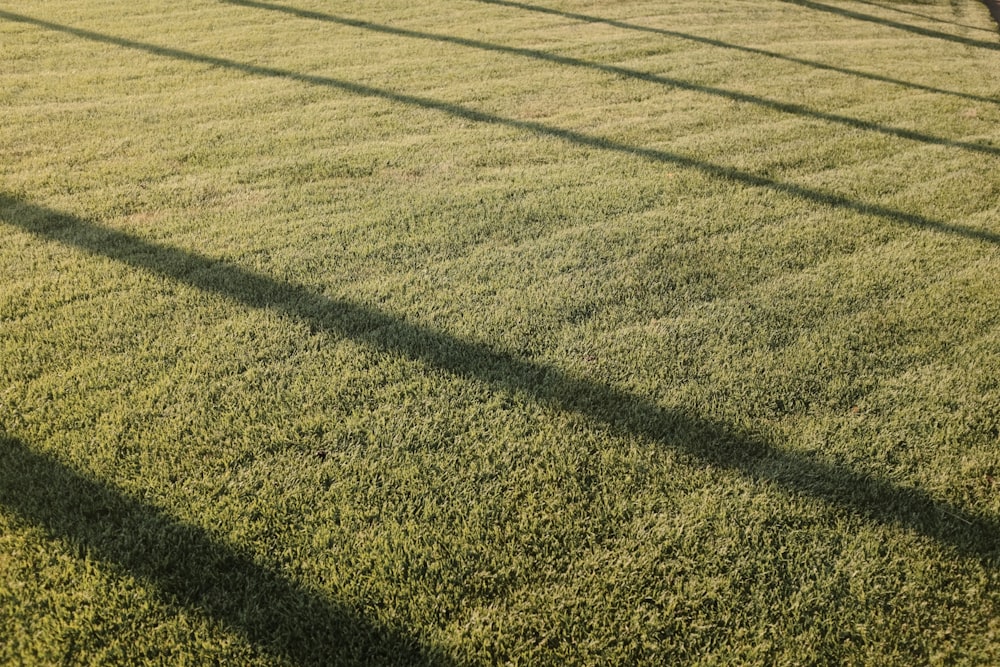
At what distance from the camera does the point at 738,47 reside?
8711 millimetres

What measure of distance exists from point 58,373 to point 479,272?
80.8 inches

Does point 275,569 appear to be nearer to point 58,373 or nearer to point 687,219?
point 58,373

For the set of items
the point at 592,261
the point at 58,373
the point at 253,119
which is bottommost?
the point at 58,373

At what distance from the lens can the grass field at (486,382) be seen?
217 centimetres

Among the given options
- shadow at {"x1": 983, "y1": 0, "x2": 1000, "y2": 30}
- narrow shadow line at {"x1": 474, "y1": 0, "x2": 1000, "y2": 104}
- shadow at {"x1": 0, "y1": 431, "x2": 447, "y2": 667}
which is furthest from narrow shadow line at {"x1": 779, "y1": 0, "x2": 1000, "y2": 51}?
shadow at {"x1": 0, "y1": 431, "x2": 447, "y2": 667}

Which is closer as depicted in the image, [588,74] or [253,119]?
[253,119]

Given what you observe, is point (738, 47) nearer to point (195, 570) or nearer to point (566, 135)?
point (566, 135)

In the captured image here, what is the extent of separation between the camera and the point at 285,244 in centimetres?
398

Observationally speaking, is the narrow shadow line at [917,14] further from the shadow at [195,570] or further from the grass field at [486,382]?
the shadow at [195,570]

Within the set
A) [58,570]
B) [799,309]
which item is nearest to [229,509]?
[58,570]

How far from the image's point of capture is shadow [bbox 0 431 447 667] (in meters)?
2.03

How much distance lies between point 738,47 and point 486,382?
295 inches

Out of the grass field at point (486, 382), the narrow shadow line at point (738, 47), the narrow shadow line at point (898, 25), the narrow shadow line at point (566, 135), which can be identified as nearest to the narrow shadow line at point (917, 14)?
the narrow shadow line at point (898, 25)

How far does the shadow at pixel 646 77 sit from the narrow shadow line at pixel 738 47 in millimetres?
1744
